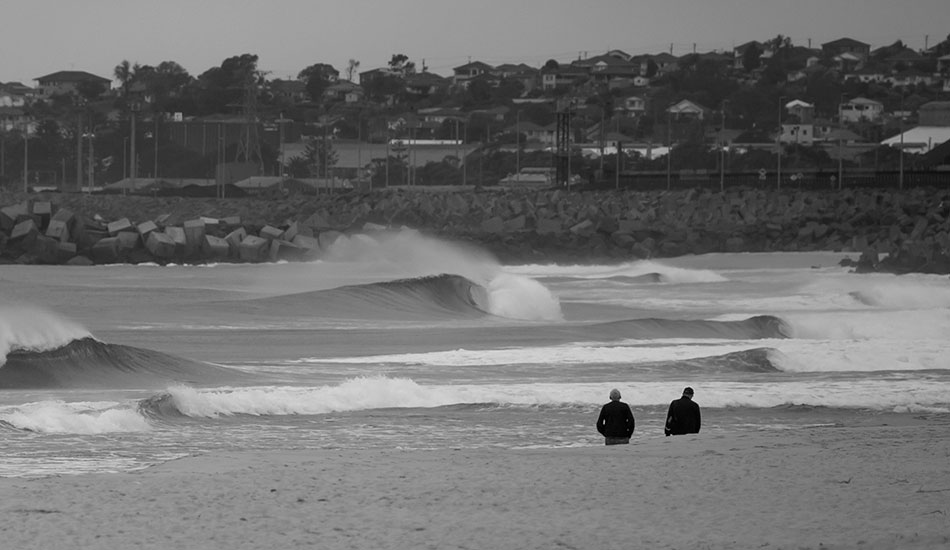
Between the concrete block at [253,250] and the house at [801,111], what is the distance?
340 feet

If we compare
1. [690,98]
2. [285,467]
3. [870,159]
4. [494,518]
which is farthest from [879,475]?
[690,98]

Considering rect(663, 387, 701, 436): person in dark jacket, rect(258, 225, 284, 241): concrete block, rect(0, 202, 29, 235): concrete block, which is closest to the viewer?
rect(663, 387, 701, 436): person in dark jacket

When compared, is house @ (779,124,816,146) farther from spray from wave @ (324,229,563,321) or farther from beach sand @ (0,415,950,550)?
beach sand @ (0,415,950,550)

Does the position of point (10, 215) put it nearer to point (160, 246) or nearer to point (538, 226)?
point (160, 246)

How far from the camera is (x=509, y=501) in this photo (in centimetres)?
963

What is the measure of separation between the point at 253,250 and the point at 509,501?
145 feet

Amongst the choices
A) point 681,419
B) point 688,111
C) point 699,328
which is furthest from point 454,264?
point 688,111

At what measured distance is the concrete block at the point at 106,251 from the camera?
1969 inches

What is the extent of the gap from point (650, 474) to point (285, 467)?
2.66 m

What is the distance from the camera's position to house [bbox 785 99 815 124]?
152375 mm

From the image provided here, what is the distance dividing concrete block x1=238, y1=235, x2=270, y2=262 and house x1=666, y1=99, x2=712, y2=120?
4192 inches

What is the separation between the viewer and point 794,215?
63812mm

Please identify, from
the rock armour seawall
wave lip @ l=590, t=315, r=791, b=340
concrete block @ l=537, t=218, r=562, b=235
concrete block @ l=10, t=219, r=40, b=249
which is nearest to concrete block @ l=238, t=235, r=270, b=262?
the rock armour seawall

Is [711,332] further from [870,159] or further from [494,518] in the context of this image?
[870,159]
